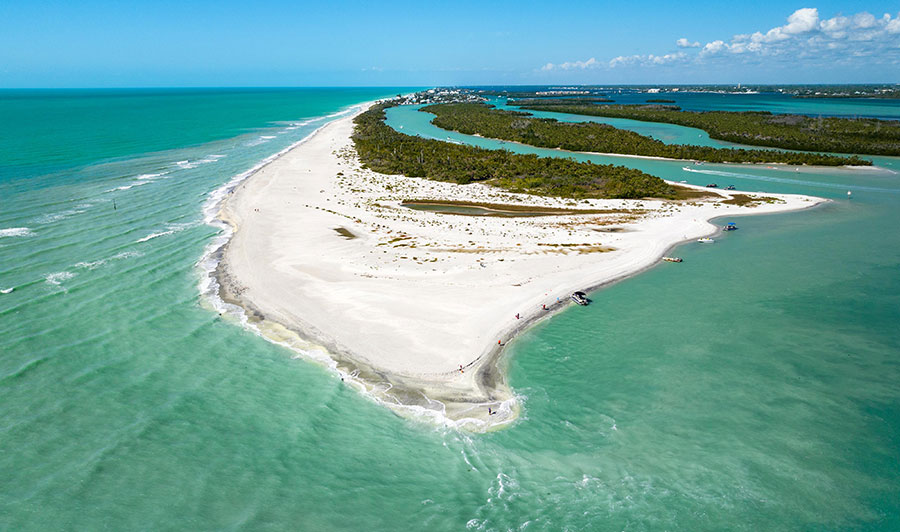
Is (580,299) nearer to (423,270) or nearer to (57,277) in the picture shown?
(423,270)

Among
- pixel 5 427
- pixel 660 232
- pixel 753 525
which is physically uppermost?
pixel 660 232

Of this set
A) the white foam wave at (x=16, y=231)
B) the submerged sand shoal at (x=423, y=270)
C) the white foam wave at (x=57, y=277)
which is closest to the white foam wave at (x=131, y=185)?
the submerged sand shoal at (x=423, y=270)

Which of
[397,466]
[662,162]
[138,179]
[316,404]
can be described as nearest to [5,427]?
[316,404]

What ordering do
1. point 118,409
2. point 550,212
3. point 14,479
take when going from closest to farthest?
point 14,479 → point 118,409 → point 550,212

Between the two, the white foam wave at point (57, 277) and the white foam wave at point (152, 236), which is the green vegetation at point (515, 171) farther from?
the white foam wave at point (57, 277)

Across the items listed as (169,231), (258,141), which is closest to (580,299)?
(169,231)

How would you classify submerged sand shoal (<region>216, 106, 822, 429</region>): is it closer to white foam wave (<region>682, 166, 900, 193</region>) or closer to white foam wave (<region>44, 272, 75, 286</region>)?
white foam wave (<region>44, 272, 75, 286</region>)

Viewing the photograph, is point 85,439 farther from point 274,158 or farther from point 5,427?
point 274,158
